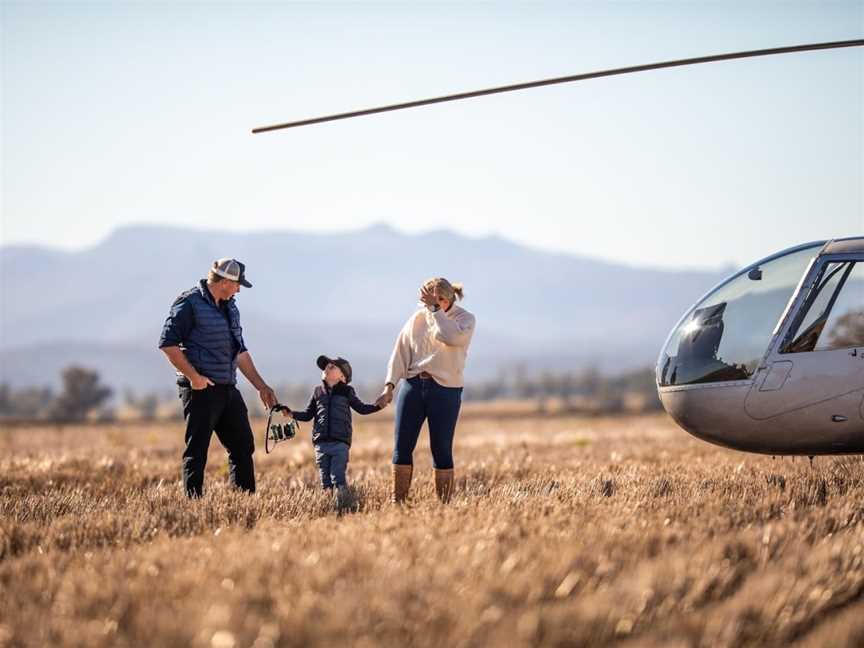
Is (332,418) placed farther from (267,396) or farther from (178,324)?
(178,324)

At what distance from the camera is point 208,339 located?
9.05m

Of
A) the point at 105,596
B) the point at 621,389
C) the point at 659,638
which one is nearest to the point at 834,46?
the point at 659,638

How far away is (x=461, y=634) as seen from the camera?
418 cm

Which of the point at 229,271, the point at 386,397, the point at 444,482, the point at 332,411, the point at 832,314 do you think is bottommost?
the point at 444,482

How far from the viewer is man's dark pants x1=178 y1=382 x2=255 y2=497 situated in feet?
29.4

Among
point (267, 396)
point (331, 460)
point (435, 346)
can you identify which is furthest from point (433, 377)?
point (267, 396)

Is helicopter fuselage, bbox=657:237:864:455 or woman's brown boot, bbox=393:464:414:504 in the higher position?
helicopter fuselage, bbox=657:237:864:455

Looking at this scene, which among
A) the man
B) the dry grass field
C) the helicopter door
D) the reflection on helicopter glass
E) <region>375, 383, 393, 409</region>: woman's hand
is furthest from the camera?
<region>375, 383, 393, 409</region>: woman's hand

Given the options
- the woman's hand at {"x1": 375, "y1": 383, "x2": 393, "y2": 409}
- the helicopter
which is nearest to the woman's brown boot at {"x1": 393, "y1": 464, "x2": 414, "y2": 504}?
the woman's hand at {"x1": 375, "y1": 383, "x2": 393, "y2": 409}

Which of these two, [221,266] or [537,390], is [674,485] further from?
[537,390]

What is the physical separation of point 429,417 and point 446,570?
403 centimetres

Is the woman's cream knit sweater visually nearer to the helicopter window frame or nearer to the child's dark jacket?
the child's dark jacket

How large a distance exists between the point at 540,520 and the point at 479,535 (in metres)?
0.61

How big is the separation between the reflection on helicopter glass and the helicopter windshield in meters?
0.20
